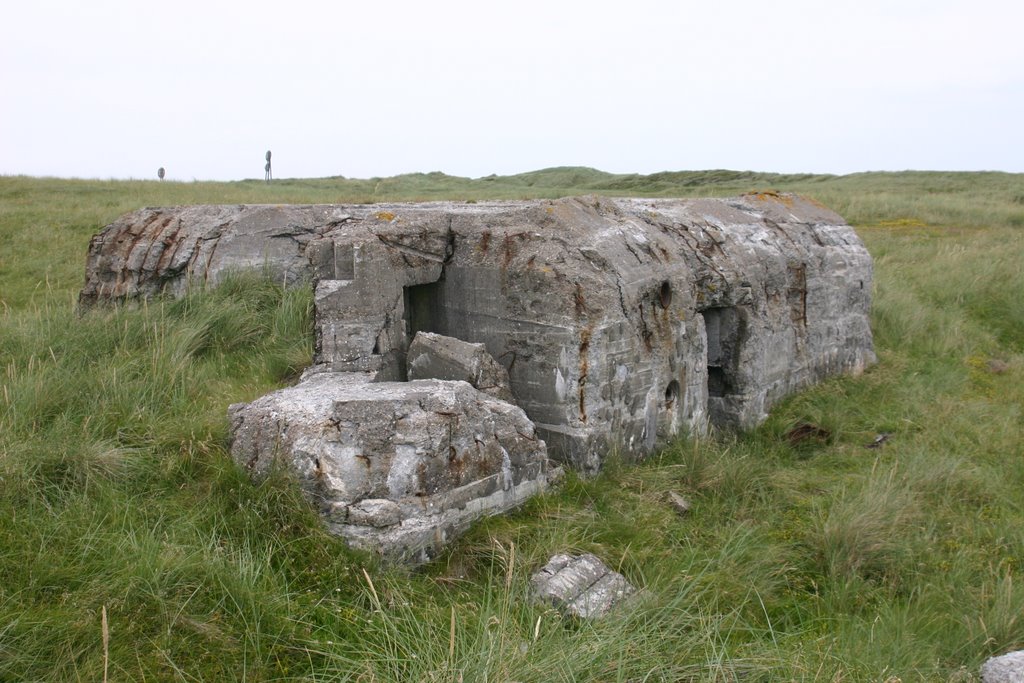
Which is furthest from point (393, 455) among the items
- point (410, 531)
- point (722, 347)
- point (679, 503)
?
point (722, 347)

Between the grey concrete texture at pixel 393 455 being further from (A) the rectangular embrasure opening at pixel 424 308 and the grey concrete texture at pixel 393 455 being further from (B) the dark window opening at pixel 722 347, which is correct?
(B) the dark window opening at pixel 722 347

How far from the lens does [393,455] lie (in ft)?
12.6

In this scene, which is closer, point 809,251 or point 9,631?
point 9,631

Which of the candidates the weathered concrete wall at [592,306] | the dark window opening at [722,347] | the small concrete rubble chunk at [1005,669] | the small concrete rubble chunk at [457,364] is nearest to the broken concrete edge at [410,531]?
the small concrete rubble chunk at [457,364]

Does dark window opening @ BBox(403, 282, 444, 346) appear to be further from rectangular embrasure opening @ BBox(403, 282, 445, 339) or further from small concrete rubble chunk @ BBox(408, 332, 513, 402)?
small concrete rubble chunk @ BBox(408, 332, 513, 402)

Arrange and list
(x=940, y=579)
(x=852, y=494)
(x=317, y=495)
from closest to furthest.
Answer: (x=317, y=495)
(x=940, y=579)
(x=852, y=494)

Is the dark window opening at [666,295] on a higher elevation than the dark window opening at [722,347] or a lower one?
higher

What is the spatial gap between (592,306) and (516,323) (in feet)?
1.64

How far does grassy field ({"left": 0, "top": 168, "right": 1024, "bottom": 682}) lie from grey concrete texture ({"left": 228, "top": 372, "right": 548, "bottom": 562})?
4.6 inches

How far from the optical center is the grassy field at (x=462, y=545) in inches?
111

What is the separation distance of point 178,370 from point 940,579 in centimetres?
424

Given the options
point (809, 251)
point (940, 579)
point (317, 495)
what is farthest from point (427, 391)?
point (809, 251)

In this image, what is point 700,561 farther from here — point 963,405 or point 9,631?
point 963,405

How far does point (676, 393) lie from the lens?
5.64 meters
